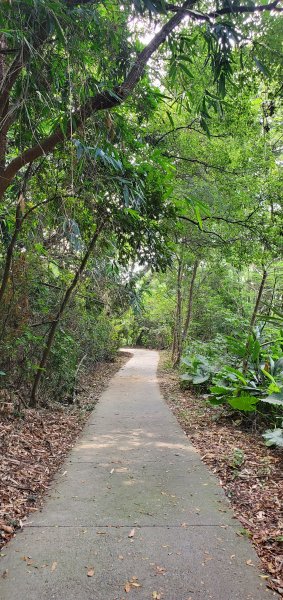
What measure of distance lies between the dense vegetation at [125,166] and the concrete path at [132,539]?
5.00 feet

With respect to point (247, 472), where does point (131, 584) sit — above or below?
below

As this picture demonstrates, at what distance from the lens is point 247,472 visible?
414cm

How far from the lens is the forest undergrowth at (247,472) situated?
9.37 feet

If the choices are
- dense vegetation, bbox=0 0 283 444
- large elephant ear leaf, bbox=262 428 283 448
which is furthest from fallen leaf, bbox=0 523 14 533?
large elephant ear leaf, bbox=262 428 283 448

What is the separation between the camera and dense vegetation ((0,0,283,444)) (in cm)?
302

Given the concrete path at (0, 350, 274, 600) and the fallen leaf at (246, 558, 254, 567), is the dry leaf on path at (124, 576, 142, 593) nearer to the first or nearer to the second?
the concrete path at (0, 350, 274, 600)

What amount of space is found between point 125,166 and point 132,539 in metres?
3.19

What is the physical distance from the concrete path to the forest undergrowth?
3.9 inches

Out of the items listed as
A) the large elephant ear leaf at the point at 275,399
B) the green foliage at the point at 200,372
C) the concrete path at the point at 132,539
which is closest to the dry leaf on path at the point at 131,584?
the concrete path at the point at 132,539

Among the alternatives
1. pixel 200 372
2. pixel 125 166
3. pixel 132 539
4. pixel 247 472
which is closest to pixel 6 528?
pixel 132 539

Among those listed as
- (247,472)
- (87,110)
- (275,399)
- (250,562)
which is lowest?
(250,562)

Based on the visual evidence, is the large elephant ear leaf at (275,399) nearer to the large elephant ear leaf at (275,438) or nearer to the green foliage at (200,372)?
the large elephant ear leaf at (275,438)

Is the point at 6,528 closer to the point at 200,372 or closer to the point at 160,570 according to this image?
the point at 160,570

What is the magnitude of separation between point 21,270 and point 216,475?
11.5 feet
